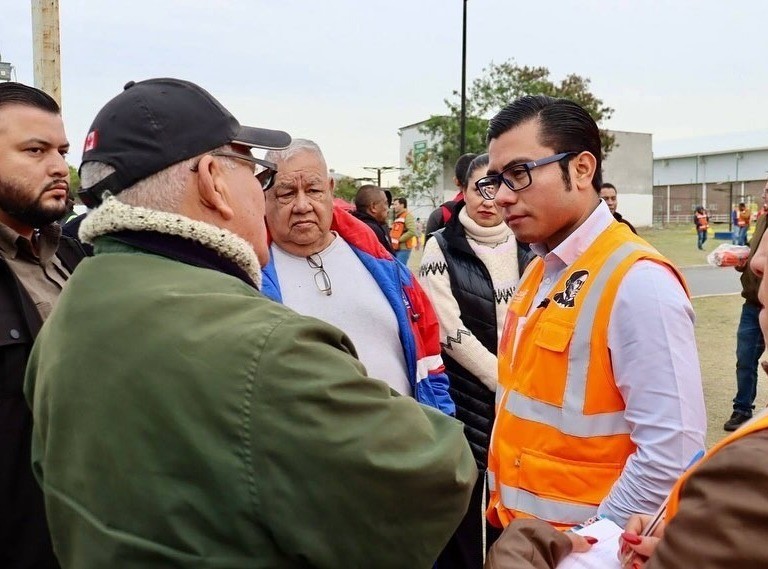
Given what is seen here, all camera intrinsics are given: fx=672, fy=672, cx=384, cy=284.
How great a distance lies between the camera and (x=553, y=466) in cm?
198

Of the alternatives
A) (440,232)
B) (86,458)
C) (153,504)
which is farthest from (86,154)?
(440,232)

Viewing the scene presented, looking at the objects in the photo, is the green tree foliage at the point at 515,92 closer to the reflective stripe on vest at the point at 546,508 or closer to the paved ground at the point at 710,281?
the paved ground at the point at 710,281

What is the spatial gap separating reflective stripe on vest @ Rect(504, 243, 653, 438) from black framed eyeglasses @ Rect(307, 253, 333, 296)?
1180 millimetres

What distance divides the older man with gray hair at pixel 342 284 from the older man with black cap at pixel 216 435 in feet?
4.89

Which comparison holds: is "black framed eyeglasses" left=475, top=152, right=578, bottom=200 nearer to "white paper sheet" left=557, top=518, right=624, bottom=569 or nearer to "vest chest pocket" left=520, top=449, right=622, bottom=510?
"vest chest pocket" left=520, top=449, right=622, bottom=510

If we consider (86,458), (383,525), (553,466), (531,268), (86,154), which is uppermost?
(86,154)

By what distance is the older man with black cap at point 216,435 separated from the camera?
112 cm

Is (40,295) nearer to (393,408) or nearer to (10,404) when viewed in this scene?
(10,404)

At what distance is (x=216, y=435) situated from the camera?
1128mm

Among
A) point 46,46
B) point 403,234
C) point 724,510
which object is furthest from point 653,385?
point 403,234

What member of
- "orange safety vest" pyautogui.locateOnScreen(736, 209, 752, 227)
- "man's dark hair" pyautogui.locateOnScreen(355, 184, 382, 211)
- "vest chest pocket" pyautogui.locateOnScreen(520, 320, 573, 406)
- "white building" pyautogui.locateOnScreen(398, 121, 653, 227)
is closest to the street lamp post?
"man's dark hair" pyautogui.locateOnScreen(355, 184, 382, 211)

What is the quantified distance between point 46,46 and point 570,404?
612 centimetres

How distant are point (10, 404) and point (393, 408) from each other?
162cm

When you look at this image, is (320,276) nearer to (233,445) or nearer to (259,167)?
(259,167)
